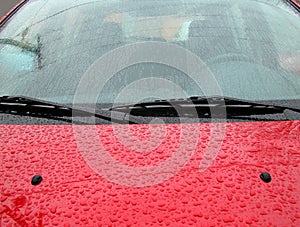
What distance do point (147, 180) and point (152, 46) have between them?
86 cm

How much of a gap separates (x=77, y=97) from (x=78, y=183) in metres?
0.52

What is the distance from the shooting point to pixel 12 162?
4.17 ft

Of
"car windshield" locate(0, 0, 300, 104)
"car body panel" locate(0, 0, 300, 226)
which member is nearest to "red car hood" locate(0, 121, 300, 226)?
"car body panel" locate(0, 0, 300, 226)

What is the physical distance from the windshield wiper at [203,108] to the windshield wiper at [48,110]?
0.05 m

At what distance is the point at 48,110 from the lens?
1459mm

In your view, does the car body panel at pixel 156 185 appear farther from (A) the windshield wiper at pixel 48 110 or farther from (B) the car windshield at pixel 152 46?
(B) the car windshield at pixel 152 46

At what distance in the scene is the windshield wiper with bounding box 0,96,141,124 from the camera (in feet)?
4.65

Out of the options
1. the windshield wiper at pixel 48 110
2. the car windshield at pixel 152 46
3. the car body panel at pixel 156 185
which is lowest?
the car body panel at pixel 156 185

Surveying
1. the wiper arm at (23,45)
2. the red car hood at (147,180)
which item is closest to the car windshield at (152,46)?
the wiper arm at (23,45)

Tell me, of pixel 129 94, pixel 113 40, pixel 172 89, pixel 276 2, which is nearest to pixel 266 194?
pixel 172 89

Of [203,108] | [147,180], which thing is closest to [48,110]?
[147,180]

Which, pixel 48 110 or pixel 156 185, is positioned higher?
pixel 48 110

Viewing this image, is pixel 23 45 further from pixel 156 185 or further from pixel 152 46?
pixel 156 185

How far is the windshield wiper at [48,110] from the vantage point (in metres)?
1.42
